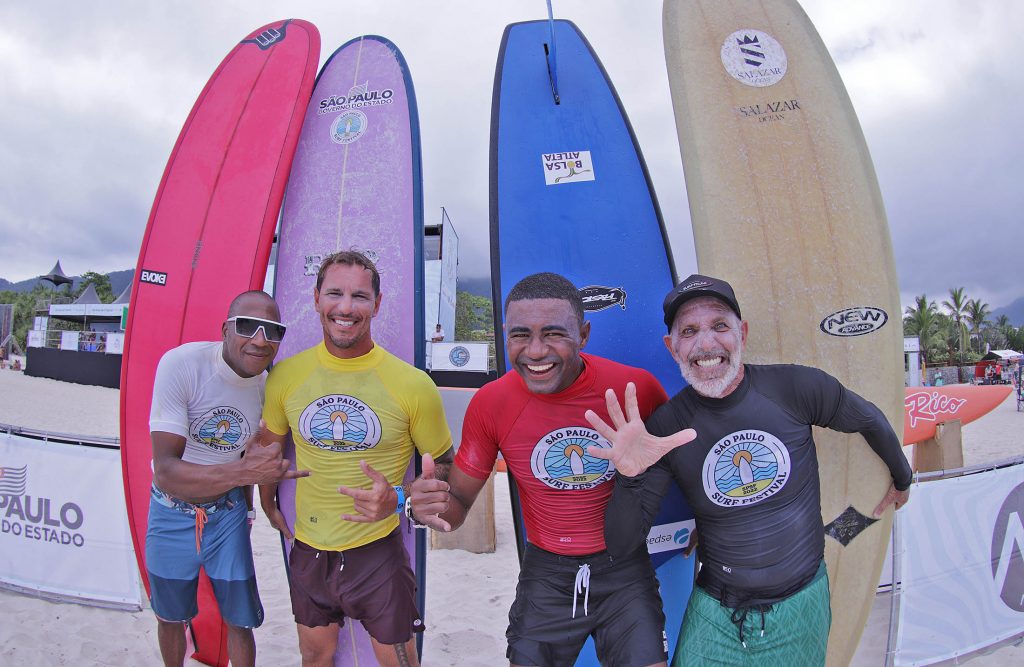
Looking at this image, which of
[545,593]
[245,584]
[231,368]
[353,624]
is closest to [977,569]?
[545,593]

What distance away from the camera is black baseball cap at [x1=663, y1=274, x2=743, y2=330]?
153 cm

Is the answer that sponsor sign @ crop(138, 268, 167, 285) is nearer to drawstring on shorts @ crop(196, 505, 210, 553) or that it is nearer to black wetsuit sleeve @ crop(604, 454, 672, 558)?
drawstring on shorts @ crop(196, 505, 210, 553)

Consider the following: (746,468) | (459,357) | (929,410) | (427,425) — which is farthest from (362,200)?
(459,357)

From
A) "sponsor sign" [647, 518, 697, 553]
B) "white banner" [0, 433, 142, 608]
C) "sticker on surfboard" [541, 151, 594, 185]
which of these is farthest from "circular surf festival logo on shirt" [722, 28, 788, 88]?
"white banner" [0, 433, 142, 608]

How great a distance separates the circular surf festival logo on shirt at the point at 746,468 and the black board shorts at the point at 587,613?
1.29 ft

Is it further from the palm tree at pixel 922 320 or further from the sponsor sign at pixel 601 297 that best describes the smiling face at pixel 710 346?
the palm tree at pixel 922 320

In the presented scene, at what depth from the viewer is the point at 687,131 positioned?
2.67 m

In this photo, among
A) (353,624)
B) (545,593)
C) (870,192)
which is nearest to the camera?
(545,593)

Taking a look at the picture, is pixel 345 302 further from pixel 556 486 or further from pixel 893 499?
pixel 893 499

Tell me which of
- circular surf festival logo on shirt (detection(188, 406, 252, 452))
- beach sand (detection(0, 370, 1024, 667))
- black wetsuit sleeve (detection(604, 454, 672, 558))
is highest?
circular surf festival logo on shirt (detection(188, 406, 252, 452))

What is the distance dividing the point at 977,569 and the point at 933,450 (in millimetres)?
2339

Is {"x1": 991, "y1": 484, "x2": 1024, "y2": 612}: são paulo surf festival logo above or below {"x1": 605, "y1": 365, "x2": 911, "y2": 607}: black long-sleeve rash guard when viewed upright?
below

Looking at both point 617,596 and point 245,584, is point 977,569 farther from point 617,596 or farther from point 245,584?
point 245,584

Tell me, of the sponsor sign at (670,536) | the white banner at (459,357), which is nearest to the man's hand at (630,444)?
the sponsor sign at (670,536)
